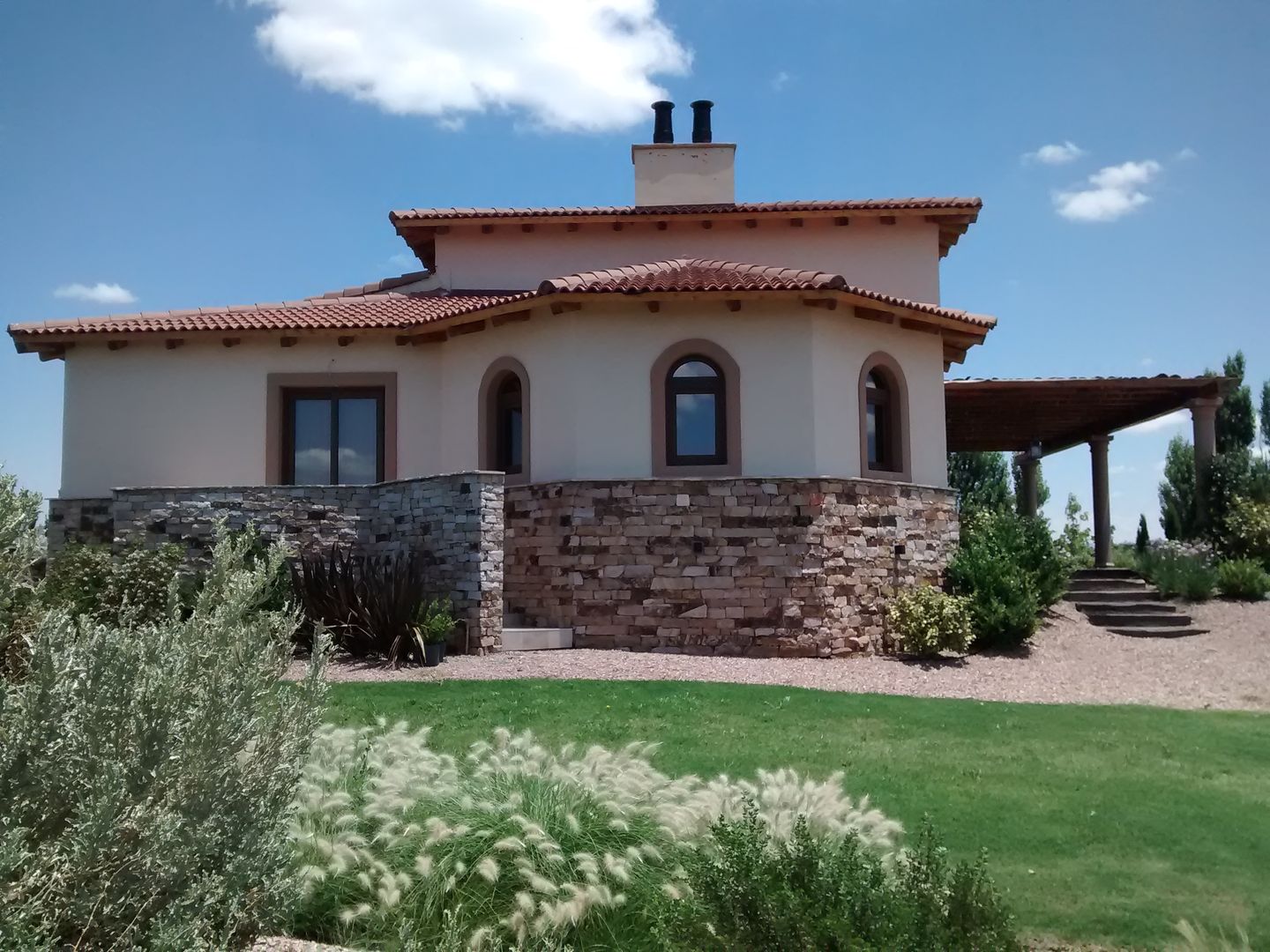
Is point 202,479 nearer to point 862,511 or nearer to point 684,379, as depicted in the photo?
point 684,379

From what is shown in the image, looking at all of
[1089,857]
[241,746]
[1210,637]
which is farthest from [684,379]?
[241,746]

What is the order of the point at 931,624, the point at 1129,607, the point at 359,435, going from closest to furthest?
1. the point at 931,624
2. the point at 1129,607
3. the point at 359,435

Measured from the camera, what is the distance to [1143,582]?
66.7ft

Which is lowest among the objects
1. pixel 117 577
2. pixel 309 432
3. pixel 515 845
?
pixel 515 845

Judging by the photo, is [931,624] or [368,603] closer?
[368,603]

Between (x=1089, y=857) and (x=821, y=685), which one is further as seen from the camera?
(x=821, y=685)

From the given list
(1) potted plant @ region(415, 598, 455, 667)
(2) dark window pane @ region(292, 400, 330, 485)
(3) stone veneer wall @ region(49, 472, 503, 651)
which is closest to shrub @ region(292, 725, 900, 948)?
(1) potted plant @ region(415, 598, 455, 667)

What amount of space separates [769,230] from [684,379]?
18.4 feet

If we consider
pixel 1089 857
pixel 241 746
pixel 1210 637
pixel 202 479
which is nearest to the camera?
pixel 241 746

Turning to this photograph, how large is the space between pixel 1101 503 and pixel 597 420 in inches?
533

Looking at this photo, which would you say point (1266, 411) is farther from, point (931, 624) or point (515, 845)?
point (515, 845)

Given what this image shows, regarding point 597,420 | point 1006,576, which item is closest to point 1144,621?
point 1006,576

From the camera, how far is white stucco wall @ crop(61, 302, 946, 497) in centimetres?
1658

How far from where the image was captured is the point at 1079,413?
76.5 ft
